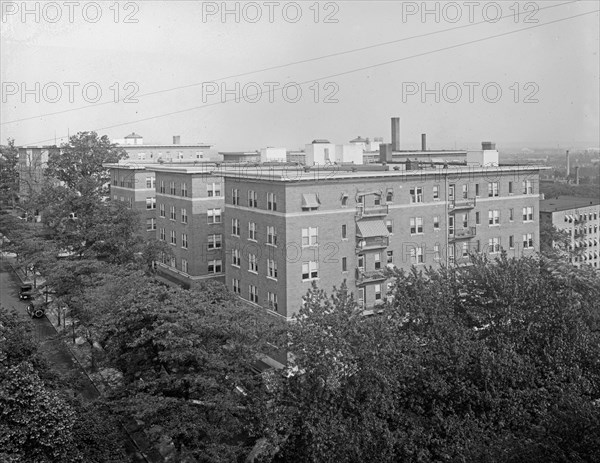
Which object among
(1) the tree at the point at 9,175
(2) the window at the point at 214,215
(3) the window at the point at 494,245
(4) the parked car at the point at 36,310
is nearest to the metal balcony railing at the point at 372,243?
(3) the window at the point at 494,245

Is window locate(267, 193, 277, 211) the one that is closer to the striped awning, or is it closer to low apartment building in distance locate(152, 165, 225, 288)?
the striped awning

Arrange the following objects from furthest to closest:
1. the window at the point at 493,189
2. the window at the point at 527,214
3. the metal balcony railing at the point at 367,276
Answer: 1. the window at the point at 527,214
2. the window at the point at 493,189
3. the metal balcony railing at the point at 367,276

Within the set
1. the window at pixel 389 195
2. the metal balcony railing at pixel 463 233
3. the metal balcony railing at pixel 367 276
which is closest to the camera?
the metal balcony railing at pixel 367 276

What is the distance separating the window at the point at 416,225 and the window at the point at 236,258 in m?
10.6

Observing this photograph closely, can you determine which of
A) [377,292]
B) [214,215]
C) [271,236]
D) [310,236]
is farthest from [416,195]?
[214,215]

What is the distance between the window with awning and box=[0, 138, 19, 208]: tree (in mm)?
61750

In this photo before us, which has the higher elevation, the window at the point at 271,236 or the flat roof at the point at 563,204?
the window at the point at 271,236

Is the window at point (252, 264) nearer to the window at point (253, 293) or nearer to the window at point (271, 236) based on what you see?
the window at point (253, 293)

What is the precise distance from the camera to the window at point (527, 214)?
160 feet

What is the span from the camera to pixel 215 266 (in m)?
51.8

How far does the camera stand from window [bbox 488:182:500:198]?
1852 inches

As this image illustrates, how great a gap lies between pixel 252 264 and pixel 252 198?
387 cm

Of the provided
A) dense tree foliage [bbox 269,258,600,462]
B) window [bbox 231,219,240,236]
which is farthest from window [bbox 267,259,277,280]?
dense tree foliage [bbox 269,258,600,462]

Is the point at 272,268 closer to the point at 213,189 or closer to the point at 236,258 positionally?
the point at 236,258
